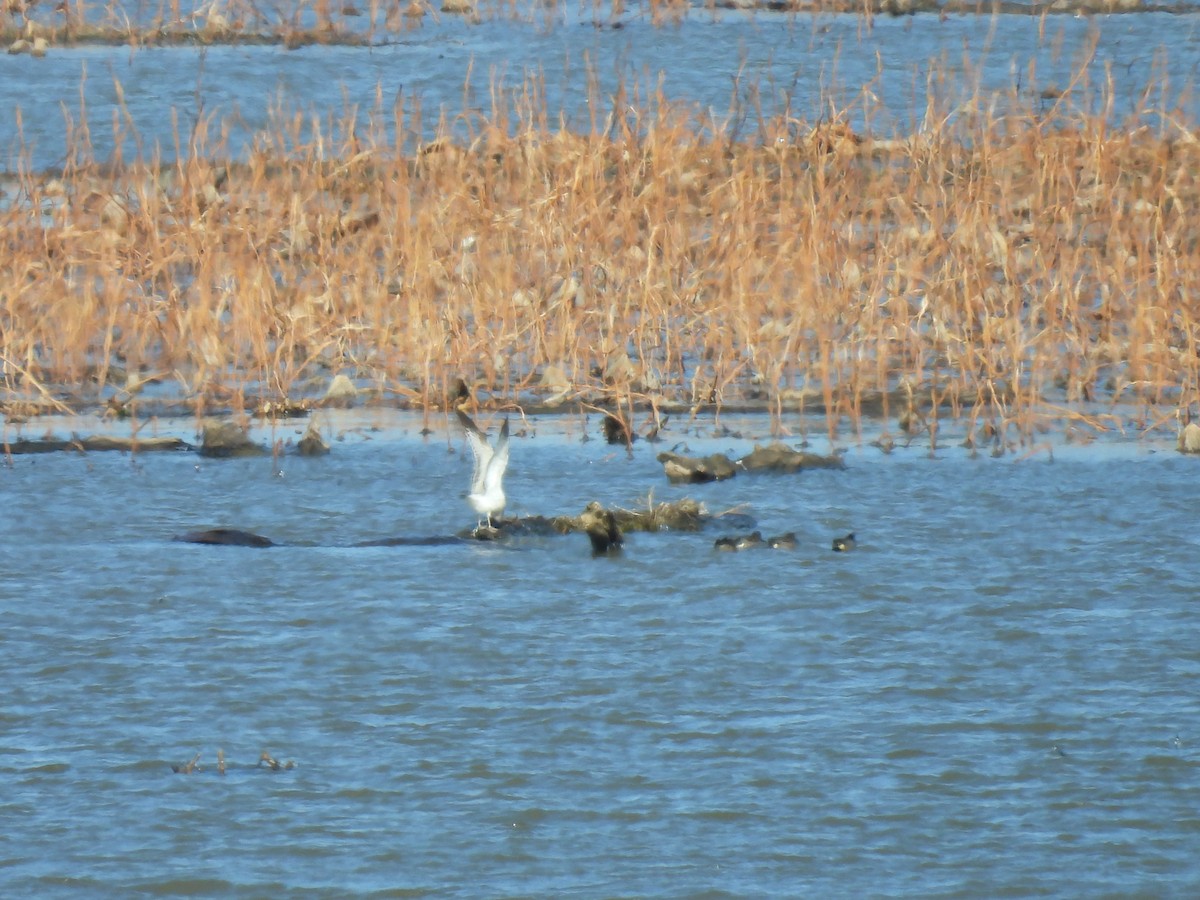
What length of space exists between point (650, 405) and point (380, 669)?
3.46m

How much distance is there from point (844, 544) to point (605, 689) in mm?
1559

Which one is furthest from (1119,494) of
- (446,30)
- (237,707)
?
(446,30)

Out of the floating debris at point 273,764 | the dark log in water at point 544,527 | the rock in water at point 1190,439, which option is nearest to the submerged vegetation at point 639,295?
the rock in water at point 1190,439

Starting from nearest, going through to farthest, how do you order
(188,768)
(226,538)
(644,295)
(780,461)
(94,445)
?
(188,768), (226,538), (780,461), (94,445), (644,295)

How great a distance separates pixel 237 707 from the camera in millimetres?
5211

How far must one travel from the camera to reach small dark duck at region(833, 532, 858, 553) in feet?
21.7

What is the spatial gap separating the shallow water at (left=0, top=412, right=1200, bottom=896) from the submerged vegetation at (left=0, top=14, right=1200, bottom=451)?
102cm

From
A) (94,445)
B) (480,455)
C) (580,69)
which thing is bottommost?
(94,445)

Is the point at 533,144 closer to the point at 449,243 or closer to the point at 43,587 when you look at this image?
the point at 449,243

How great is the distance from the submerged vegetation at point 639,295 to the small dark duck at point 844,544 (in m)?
1.53

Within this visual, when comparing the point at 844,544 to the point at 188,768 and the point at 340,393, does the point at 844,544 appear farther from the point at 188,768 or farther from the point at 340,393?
the point at 340,393

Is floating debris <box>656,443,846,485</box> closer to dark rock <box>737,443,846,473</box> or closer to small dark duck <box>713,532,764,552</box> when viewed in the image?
dark rock <box>737,443,846,473</box>

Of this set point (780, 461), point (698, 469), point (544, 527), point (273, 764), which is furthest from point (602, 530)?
point (273, 764)

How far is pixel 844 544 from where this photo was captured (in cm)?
664
